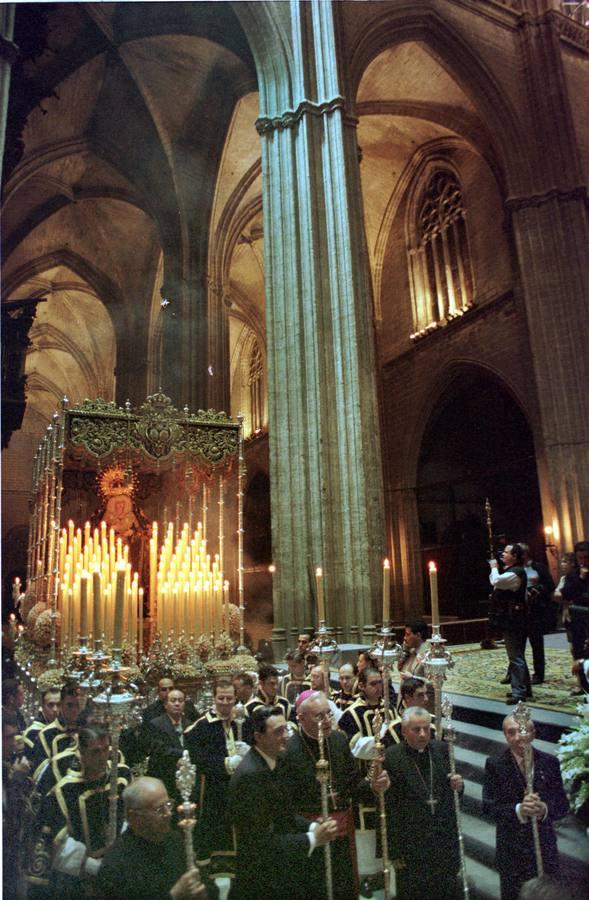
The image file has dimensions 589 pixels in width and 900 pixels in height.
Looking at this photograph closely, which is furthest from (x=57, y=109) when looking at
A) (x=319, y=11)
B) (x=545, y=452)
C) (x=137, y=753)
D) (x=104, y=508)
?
(x=137, y=753)

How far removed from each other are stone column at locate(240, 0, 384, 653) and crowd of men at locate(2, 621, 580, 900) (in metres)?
4.21

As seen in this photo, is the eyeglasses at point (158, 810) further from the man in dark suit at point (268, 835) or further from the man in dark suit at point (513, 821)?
the man in dark suit at point (513, 821)

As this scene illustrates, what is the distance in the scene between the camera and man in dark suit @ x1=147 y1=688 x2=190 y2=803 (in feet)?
11.2

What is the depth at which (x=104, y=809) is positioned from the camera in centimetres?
262

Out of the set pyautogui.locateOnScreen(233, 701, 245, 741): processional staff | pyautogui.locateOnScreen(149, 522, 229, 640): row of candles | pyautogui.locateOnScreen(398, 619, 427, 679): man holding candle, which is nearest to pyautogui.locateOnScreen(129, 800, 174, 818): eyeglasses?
pyautogui.locateOnScreen(233, 701, 245, 741): processional staff

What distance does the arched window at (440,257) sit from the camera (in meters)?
16.3

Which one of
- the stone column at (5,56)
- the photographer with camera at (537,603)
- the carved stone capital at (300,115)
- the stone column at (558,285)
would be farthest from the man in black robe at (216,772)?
the stone column at (558,285)

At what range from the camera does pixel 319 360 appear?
8281mm

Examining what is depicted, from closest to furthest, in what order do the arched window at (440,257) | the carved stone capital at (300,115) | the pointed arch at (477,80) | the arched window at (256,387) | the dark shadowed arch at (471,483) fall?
the carved stone capital at (300,115) < the pointed arch at (477,80) < the dark shadowed arch at (471,483) < the arched window at (440,257) < the arched window at (256,387)

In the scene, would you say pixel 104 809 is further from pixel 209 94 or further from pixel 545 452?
pixel 209 94

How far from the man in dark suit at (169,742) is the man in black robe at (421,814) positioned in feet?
3.85

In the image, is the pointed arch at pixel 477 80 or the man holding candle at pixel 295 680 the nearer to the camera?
the man holding candle at pixel 295 680

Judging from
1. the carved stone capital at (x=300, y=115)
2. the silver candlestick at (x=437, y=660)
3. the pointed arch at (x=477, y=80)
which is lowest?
the silver candlestick at (x=437, y=660)

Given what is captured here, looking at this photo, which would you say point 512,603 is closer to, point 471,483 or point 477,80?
point 477,80
